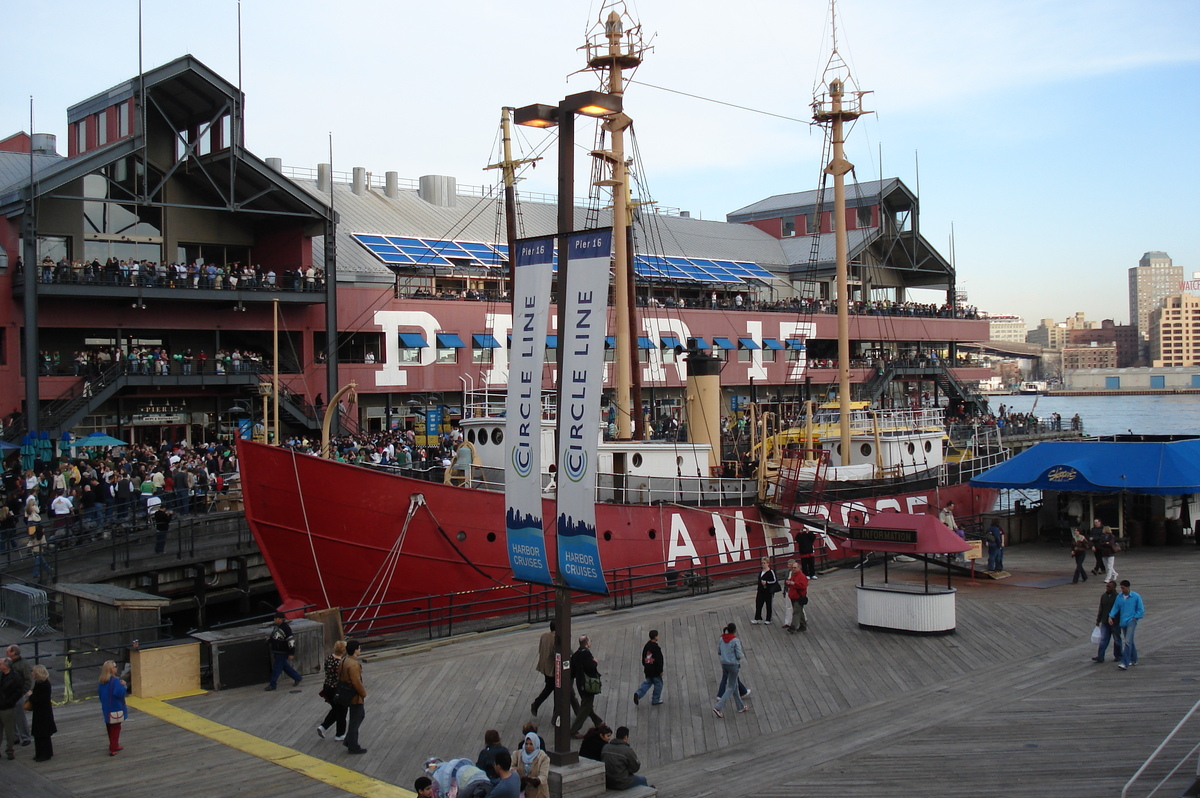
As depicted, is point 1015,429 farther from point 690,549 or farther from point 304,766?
point 304,766

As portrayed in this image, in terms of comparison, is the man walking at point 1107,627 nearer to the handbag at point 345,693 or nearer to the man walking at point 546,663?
the man walking at point 546,663

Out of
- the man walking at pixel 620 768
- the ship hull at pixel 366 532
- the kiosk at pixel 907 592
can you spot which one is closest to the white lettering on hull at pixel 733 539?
the ship hull at pixel 366 532

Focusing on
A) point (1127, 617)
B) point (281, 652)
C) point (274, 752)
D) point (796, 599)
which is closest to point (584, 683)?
point (274, 752)

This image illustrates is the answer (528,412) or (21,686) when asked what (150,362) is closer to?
(21,686)

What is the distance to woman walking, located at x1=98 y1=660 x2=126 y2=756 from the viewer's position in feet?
40.2

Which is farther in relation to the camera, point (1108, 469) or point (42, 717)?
point (1108, 469)

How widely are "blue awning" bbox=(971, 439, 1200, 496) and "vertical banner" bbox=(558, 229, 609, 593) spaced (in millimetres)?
19288

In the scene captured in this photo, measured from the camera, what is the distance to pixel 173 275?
36406 mm

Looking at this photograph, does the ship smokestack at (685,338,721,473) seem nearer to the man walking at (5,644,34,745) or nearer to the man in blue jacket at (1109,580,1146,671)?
the man in blue jacket at (1109,580,1146,671)

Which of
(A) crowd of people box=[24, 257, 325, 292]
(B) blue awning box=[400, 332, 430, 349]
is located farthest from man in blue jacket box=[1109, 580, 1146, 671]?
(B) blue awning box=[400, 332, 430, 349]

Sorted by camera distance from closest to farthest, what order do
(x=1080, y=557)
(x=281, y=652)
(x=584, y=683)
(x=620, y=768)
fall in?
(x=620, y=768)
(x=584, y=683)
(x=281, y=652)
(x=1080, y=557)

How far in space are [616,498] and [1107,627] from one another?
1253 centimetres

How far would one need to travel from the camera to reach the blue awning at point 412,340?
144 feet

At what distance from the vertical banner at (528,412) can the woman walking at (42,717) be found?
18.1ft
